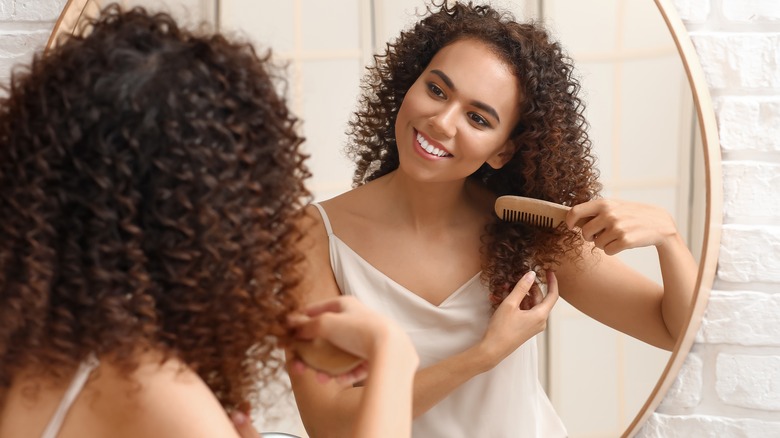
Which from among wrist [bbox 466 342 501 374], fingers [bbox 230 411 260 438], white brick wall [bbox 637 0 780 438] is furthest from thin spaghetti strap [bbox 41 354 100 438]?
white brick wall [bbox 637 0 780 438]

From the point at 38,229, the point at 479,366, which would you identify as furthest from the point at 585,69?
the point at 38,229

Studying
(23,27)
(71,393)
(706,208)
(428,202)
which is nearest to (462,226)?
(428,202)

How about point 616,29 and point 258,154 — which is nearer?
point 258,154

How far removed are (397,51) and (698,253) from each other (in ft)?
1.27

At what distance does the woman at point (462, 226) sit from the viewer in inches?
32.0

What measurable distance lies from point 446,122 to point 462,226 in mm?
115

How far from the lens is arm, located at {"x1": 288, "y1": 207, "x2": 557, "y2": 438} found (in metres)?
0.82

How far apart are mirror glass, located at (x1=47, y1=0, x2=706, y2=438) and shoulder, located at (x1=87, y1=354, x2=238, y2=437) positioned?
0.24 meters

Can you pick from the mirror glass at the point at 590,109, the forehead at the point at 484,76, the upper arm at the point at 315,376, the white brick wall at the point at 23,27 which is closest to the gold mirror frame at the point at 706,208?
the mirror glass at the point at 590,109

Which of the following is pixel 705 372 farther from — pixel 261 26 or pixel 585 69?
pixel 261 26

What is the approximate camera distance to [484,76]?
2.60 feet

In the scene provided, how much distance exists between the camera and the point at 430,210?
33.4 inches

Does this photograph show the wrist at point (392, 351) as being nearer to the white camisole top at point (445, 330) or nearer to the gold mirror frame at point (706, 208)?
the white camisole top at point (445, 330)

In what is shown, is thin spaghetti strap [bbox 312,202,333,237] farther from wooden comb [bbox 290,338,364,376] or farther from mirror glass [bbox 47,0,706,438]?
wooden comb [bbox 290,338,364,376]
